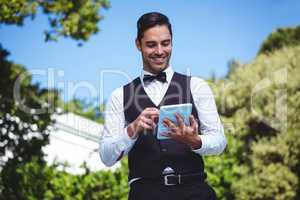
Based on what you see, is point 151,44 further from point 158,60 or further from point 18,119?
point 18,119

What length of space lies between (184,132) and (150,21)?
68 centimetres

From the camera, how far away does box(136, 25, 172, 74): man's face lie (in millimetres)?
3270

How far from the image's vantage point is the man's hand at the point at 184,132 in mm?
3008

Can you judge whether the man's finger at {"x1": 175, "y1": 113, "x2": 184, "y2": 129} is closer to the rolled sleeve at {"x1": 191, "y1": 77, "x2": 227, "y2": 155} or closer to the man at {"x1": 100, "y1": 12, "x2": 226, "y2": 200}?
the man at {"x1": 100, "y1": 12, "x2": 226, "y2": 200}

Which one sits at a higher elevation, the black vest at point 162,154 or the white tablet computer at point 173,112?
the white tablet computer at point 173,112

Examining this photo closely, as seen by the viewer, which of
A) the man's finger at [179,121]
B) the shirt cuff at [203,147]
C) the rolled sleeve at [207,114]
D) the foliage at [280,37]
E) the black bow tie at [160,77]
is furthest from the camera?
the foliage at [280,37]

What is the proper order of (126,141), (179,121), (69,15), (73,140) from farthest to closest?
(73,140), (69,15), (126,141), (179,121)

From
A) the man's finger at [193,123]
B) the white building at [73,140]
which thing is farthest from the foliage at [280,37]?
the man's finger at [193,123]

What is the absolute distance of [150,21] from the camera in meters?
3.28

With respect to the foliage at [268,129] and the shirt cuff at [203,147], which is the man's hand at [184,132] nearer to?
the shirt cuff at [203,147]

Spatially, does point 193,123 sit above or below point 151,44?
below

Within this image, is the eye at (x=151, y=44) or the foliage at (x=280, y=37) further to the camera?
the foliage at (x=280, y=37)

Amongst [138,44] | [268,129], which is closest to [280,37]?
[268,129]

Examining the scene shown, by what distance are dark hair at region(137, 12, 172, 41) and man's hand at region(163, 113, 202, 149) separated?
0.57 meters
